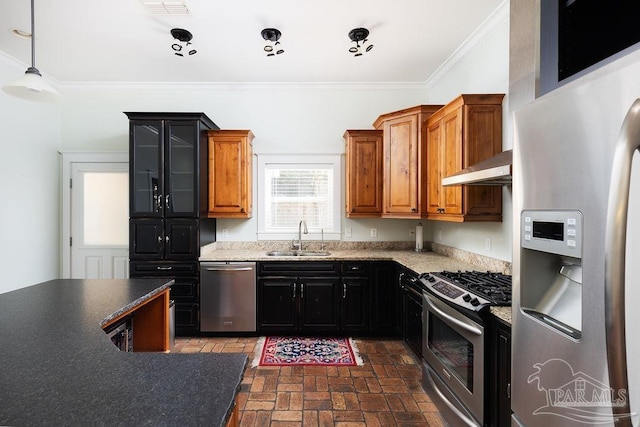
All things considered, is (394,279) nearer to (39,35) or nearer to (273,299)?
(273,299)

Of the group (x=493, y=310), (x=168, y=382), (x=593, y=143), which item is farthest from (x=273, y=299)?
(x=593, y=143)

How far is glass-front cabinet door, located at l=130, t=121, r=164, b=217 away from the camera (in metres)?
3.48

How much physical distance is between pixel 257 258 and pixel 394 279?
1547 millimetres

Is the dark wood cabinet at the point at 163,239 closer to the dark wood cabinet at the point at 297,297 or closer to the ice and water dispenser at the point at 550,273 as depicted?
the dark wood cabinet at the point at 297,297

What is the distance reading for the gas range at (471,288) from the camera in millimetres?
1758

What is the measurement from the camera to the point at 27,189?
12.0ft

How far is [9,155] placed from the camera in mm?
3439

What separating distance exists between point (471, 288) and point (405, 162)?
1.79 m

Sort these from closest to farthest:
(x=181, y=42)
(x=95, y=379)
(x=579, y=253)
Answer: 1. (x=579, y=253)
2. (x=95, y=379)
3. (x=181, y=42)

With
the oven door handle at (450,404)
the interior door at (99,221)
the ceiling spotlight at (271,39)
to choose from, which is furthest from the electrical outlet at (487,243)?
the interior door at (99,221)

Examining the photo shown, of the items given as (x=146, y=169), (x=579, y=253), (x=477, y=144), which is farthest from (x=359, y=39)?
(x=579, y=253)

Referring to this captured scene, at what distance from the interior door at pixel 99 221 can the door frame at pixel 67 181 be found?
47mm

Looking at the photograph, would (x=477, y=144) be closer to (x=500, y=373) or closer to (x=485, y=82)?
(x=485, y=82)

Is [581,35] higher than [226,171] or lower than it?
higher
